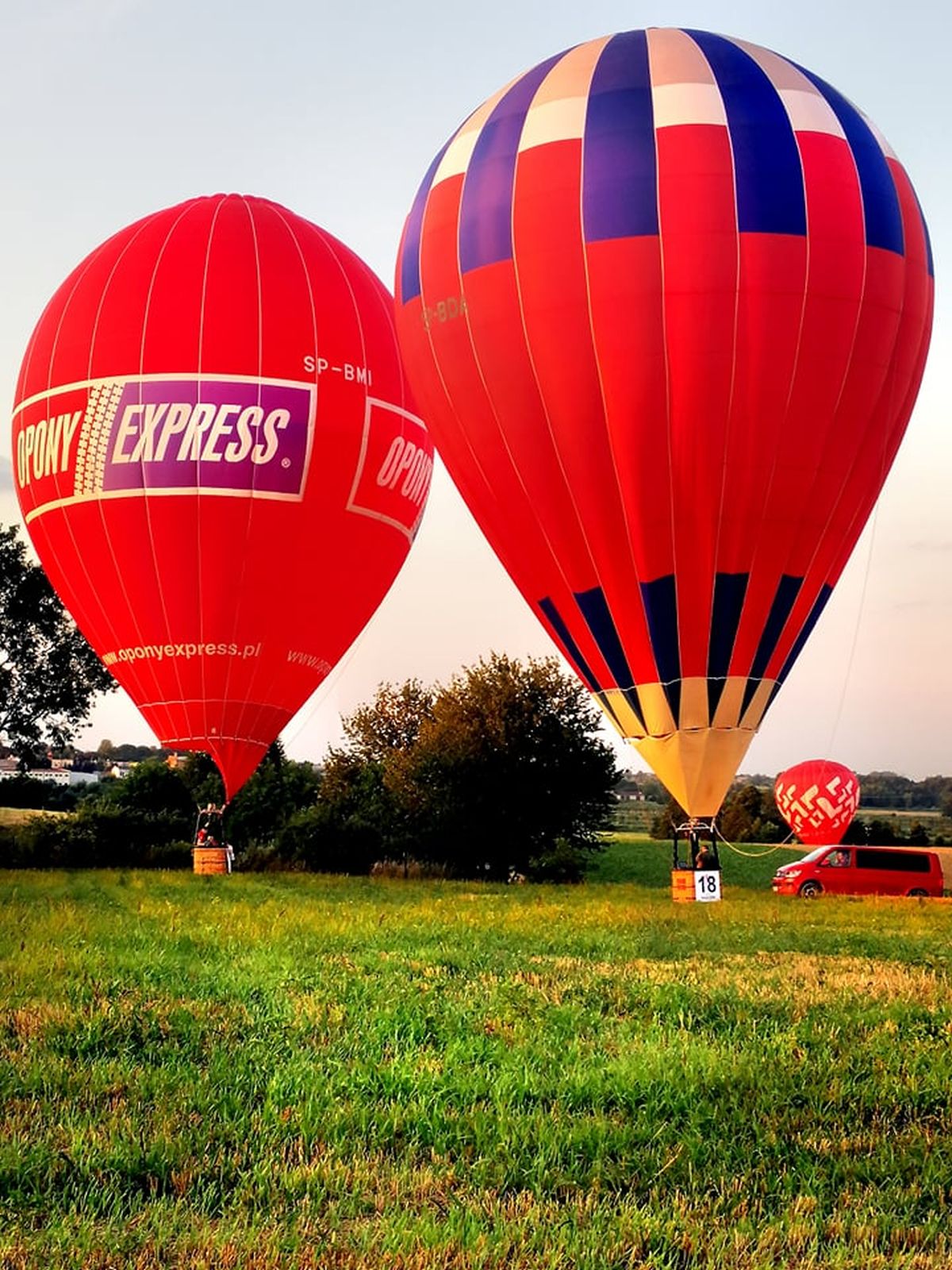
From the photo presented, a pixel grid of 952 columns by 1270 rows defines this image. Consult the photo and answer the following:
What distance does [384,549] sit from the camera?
27344 mm

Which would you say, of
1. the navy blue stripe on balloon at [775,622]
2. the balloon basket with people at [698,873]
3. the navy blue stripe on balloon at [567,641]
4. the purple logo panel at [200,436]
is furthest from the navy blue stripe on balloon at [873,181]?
the purple logo panel at [200,436]

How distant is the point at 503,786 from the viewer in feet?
115

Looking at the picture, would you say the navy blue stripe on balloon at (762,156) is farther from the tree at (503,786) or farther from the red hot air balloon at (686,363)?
the tree at (503,786)

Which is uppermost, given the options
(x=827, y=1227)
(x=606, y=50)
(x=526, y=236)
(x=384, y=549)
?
(x=606, y=50)

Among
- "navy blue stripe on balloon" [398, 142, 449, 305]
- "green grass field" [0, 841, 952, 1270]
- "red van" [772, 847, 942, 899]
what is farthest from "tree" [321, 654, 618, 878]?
"green grass field" [0, 841, 952, 1270]

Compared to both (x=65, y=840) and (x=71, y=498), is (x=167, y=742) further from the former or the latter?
(x=65, y=840)

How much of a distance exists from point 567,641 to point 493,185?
667 centimetres

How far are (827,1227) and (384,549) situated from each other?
22.6 metres

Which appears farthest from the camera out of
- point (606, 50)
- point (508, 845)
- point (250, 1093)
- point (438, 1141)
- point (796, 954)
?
point (508, 845)

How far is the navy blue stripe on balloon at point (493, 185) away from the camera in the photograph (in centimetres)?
1917

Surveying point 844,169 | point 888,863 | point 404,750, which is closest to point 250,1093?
point 844,169

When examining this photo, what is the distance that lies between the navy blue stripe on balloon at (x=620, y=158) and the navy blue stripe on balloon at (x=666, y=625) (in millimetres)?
4754

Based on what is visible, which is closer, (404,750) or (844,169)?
(844,169)

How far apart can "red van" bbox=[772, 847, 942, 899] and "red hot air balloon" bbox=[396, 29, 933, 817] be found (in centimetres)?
1515
